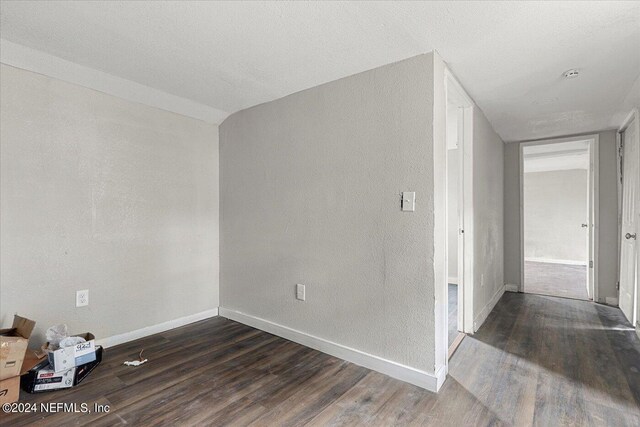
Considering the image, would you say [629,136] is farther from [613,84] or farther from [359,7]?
[359,7]

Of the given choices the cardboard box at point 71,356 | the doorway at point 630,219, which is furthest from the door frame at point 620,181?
the cardboard box at point 71,356

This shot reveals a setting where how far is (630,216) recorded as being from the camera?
306cm

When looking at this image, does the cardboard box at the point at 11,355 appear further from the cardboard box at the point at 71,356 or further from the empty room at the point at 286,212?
the cardboard box at the point at 71,356

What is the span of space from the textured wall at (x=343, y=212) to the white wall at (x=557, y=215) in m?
6.32

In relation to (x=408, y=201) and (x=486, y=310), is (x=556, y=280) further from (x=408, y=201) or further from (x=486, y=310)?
(x=408, y=201)

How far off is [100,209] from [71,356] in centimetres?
107

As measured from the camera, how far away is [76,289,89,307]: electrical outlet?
2332 mm

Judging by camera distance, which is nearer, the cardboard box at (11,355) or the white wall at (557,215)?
the cardboard box at (11,355)

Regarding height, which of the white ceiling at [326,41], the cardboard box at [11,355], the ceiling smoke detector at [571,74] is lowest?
the cardboard box at [11,355]

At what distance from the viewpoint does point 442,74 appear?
6.74 feet

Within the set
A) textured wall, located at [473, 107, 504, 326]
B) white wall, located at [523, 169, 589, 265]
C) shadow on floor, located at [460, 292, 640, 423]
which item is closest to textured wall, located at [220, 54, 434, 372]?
shadow on floor, located at [460, 292, 640, 423]

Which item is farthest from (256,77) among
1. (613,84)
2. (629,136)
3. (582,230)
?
(582,230)

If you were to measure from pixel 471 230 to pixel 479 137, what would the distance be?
0.95 meters

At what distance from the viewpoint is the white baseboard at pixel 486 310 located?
2.89 meters
